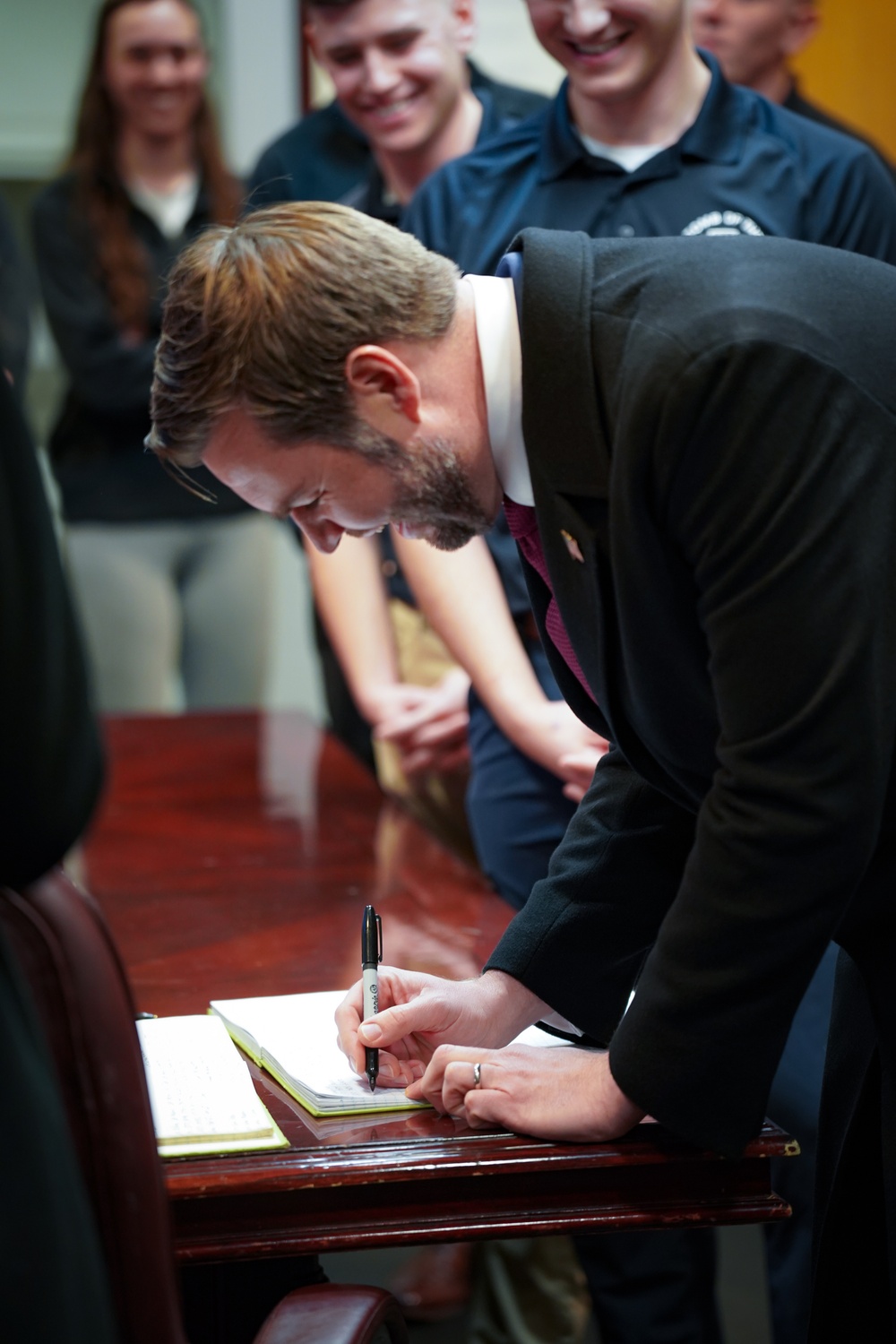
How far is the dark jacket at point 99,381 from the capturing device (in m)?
3.58

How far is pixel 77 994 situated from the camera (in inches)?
36.3

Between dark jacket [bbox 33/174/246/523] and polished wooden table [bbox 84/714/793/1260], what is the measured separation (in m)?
0.61

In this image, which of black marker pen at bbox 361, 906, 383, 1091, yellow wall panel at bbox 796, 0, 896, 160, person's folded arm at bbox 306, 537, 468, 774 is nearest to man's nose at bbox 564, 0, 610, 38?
person's folded arm at bbox 306, 537, 468, 774

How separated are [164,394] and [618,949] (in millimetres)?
610

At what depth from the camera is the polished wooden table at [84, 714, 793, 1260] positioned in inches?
48.3

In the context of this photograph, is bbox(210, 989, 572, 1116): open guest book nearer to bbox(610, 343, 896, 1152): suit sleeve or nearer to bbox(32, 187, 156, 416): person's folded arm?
bbox(610, 343, 896, 1152): suit sleeve

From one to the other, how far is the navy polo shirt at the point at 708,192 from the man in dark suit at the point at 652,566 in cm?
87

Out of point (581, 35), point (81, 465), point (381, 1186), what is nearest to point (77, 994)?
point (381, 1186)

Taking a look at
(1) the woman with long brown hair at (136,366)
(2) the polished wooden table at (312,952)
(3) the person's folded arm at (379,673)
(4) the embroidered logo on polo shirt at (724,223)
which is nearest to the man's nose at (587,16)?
(4) the embroidered logo on polo shirt at (724,223)

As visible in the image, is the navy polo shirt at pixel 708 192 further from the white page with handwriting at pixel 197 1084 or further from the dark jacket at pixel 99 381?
the dark jacket at pixel 99 381

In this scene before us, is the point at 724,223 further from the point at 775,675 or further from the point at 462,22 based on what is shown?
the point at 775,675

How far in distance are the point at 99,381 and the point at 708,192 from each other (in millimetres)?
1766

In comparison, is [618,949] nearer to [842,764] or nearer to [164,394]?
[842,764]

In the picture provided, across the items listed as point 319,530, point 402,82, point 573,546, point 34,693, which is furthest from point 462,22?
point 34,693
